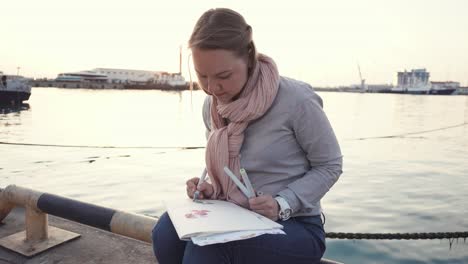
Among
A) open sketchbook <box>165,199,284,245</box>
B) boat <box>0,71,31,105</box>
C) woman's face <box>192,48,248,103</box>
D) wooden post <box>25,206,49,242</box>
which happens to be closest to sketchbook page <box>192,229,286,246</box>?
open sketchbook <box>165,199,284,245</box>

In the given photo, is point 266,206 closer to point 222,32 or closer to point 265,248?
point 265,248

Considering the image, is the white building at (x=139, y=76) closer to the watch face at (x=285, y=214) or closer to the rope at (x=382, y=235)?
the rope at (x=382, y=235)

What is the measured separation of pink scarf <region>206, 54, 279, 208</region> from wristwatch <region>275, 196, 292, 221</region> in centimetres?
16

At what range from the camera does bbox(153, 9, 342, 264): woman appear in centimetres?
148

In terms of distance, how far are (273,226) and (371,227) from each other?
4783 mm

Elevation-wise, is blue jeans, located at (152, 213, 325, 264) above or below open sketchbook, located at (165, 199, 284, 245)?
below

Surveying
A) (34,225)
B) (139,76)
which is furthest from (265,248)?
(139,76)

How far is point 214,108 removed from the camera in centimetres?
176

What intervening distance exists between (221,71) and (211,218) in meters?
0.54

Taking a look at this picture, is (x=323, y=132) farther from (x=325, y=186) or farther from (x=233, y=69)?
(x=233, y=69)

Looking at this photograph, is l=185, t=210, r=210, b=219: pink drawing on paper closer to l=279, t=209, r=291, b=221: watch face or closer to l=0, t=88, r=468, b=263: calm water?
l=279, t=209, r=291, b=221: watch face

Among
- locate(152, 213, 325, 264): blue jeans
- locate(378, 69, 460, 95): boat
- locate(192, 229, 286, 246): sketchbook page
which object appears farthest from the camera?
locate(378, 69, 460, 95): boat

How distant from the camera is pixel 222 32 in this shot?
1466mm

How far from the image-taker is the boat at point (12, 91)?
3278cm
